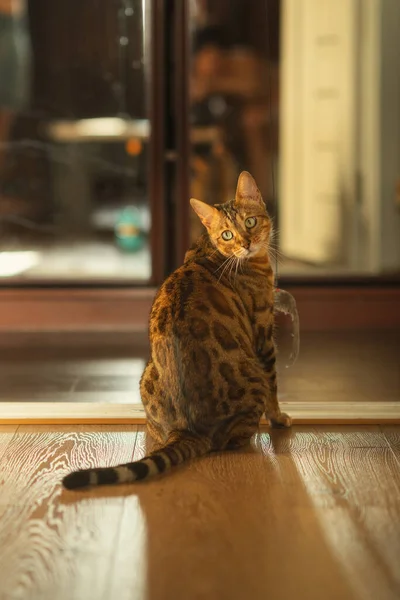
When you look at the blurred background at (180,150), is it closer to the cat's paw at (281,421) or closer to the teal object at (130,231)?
the teal object at (130,231)

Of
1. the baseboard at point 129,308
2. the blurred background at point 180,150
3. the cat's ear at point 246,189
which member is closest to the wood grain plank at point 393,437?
the cat's ear at point 246,189

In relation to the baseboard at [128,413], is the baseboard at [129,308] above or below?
below

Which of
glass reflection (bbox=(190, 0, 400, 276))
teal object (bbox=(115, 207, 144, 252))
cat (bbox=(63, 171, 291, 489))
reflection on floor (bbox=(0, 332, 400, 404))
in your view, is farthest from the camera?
teal object (bbox=(115, 207, 144, 252))

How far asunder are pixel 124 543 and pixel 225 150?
2.28 m

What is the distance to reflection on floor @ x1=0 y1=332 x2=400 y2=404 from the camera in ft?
8.79

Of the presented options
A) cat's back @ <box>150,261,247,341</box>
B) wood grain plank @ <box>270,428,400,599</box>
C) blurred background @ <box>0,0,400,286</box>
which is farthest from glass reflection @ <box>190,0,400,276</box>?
wood grain plank @ <box>270,428,400,599</box>

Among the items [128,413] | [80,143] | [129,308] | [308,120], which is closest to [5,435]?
[128,413]

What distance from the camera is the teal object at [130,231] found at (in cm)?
381

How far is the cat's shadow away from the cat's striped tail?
0.02m

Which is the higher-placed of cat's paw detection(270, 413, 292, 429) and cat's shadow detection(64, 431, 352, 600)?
cat's shadow detection(64, 431, 352, 600)

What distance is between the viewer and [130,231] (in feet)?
12.5

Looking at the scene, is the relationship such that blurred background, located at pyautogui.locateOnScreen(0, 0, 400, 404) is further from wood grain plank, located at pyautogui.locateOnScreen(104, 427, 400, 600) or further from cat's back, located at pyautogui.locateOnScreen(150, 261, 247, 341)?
wood grain plank, located at pyautogui.locateOnScreen(104, 427, 400, 600)

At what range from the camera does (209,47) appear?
3.62m

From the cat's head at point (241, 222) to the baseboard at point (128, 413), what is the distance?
0.46 meters
